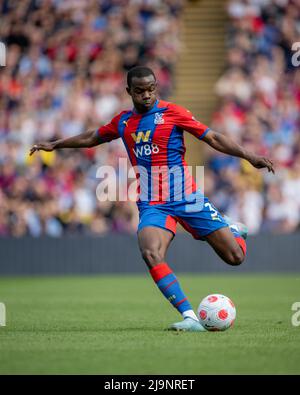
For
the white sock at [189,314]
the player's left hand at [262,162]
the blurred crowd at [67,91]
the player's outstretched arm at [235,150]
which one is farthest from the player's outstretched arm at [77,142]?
the blurred crowd at [67,91]

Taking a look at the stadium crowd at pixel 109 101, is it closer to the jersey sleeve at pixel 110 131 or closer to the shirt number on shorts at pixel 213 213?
the jersey sleeve at pixel 110 131

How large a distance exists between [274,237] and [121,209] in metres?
3.12

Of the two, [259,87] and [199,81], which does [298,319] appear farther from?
[199,81]

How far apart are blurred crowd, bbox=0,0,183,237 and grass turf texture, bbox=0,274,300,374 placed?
13.2ft

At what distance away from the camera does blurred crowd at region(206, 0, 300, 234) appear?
18.8 metres

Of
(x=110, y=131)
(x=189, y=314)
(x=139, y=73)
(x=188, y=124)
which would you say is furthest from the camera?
(x=110, y=131)

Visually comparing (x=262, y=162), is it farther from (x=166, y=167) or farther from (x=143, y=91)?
(x=143, y=91)

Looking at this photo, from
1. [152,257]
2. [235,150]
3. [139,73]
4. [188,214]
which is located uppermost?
[139,73]

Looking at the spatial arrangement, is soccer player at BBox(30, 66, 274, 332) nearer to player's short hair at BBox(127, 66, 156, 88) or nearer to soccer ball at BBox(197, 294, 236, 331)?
player's short hair at BBox(127, 66, 156, 88)

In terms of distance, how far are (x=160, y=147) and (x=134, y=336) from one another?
2.01 metres

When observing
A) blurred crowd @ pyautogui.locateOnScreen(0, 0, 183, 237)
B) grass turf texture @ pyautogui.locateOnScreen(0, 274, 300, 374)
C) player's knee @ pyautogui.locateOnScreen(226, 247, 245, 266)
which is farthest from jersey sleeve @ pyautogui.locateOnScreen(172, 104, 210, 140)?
blurred crowd @ pyautogui.locateOnScreen(0, 0, 183, 237)

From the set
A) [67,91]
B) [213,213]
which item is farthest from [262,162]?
[67,91]

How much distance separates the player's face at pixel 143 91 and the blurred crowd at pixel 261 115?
971cm

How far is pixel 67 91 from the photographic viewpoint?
21078 millimetres
